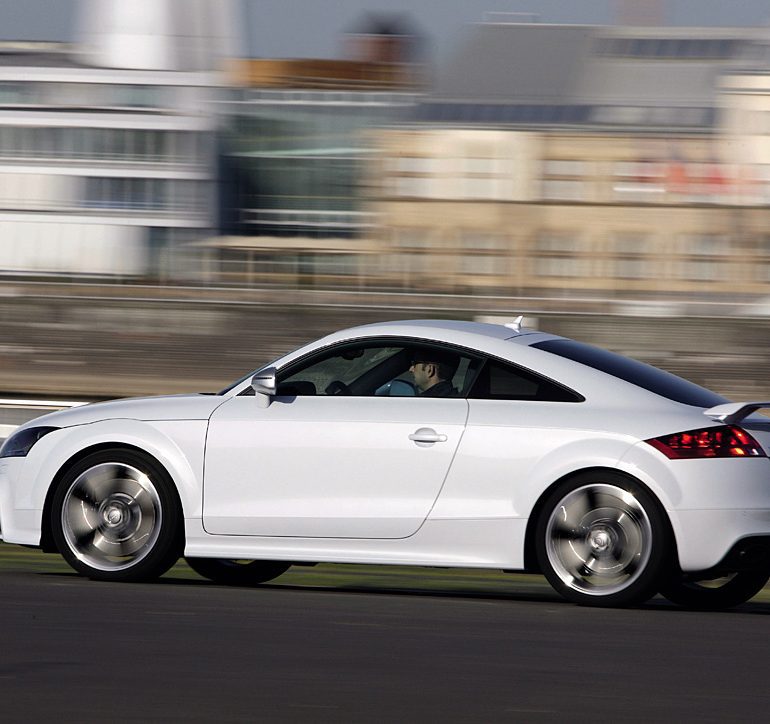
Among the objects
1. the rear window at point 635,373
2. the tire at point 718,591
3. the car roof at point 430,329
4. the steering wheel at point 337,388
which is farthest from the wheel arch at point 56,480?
the tire at point 718,591

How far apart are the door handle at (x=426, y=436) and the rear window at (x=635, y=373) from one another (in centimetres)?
67

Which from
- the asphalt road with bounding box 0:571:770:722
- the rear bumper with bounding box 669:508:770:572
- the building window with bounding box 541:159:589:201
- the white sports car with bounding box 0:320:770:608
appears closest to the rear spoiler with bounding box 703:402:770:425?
the white sports car with bounding box 0:320:770:608

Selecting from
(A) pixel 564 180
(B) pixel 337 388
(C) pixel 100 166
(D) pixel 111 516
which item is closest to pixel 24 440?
(D) pixel 111 516

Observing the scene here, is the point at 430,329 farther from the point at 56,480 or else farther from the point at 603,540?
the point at 56,480

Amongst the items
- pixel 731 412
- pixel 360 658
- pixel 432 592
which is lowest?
pixel 432 592

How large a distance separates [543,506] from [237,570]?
2173 mm

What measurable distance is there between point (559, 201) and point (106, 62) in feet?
90.8

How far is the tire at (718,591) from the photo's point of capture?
7883 millimetres

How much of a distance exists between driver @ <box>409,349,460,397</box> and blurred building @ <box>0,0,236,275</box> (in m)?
77.0

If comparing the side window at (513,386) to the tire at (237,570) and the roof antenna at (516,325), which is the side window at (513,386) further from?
the tire at (237,570)

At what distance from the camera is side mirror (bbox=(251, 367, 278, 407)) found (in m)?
7.74

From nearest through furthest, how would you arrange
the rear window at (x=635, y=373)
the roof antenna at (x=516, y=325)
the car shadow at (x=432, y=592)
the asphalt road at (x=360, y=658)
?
the asphalt road at (x=360, y=658)
the rear window at (x=635, y=373)
the car shadow at (x=432, y=592)
the roof antenna at (x=516, y=325)

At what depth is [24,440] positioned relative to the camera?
27.4ft

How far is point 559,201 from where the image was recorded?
285 ft
